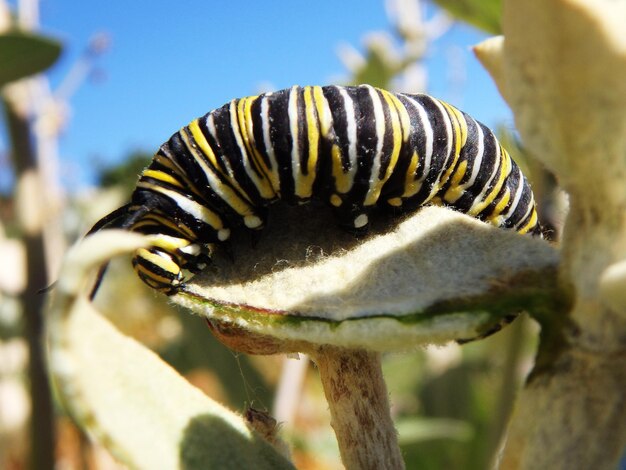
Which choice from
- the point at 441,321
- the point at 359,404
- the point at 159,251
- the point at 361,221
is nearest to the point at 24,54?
the point at 159,251

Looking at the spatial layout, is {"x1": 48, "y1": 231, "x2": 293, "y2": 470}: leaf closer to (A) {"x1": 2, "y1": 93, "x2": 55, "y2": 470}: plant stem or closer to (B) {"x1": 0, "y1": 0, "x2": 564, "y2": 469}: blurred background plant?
(B) {"x1": 0, "y1": 0, "x2": 564, "y2": 469}: blurred background plant

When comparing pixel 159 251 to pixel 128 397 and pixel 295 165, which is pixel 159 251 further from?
pixel 128 397

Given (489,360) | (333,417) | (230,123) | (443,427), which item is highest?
(230,123)

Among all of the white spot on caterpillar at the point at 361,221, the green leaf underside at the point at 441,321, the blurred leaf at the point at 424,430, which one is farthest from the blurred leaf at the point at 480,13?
the blurred leaf at the point at 424,430

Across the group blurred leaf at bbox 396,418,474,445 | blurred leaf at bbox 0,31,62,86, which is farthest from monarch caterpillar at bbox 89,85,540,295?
blurred leaf at bbox 396,418,474,445

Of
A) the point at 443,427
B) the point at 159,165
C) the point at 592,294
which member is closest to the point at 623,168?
the point at 592,294

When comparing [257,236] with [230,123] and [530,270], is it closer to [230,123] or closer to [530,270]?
[230,123]
